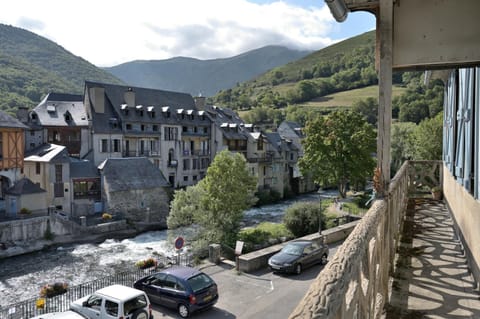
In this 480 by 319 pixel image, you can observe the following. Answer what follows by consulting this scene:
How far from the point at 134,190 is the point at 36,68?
260ft

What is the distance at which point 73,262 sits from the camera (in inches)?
1029

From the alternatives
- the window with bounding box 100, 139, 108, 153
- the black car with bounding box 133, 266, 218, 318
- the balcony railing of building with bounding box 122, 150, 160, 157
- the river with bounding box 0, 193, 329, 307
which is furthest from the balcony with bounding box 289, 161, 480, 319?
the balcony railing of building with bounding box 122, 150, 160, 157

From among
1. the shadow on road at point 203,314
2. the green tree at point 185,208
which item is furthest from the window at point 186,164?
the shadow on road at point 203,314

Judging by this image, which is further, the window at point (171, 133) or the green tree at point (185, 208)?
the window at point (171, 133)

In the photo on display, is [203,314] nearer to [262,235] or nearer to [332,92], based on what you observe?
[262,235]

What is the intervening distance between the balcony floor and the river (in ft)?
66.2

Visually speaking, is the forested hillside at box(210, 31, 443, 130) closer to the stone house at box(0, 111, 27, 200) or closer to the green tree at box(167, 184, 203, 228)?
the green tree at box(167, 184, 203, 228)

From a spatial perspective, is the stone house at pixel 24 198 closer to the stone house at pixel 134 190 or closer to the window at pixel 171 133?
the stone house at pixel 134 190

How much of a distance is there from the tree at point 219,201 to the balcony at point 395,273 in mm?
17641

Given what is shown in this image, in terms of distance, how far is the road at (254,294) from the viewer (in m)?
14.3

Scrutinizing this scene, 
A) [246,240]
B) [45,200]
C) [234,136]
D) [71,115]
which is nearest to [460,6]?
[246,240]

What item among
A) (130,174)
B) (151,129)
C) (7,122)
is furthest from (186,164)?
(7,122)

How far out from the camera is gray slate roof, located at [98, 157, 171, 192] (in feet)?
120

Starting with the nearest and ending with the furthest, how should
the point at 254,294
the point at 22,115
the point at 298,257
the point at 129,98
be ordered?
the point at 254,294, the point at 298,257, the point at 22,115, the point at 129,98
